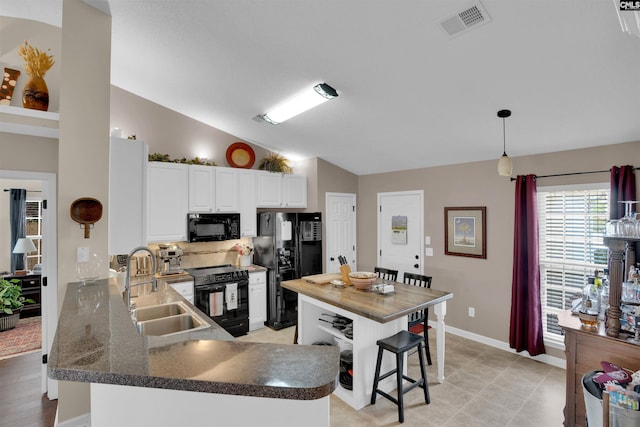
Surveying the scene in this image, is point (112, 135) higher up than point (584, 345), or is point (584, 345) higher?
point (112, 135)

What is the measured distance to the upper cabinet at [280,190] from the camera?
4.67 metres

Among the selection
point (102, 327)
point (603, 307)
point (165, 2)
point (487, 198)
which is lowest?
point (603, 307)

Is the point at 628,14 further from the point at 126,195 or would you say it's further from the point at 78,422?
the point at 78,422

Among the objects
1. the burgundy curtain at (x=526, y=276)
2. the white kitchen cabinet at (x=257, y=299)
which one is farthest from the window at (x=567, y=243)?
the white kitchen cabinet at (x=257, y=299)

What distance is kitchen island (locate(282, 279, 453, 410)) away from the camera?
2.57 metres

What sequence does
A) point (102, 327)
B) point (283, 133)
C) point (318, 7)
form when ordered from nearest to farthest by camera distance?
1. point (102, 327)
2. point (318, 7)
3. point (283, 133)

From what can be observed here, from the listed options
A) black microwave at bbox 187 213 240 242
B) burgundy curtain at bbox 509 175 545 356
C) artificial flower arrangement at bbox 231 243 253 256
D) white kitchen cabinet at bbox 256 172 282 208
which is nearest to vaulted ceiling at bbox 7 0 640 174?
burgundy curtain at bbox 509 175 545 356

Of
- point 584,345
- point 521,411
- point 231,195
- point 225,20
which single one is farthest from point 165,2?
point 521,411

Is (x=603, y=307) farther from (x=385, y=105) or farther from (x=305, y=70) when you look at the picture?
(x=305, y=70)

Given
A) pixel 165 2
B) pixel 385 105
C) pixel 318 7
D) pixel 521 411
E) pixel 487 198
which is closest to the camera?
pixel 318 7

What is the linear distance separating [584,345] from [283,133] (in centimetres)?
378

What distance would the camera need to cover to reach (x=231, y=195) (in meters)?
4.37

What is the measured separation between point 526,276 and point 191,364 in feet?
12.5

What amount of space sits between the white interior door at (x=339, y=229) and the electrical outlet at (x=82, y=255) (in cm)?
332
